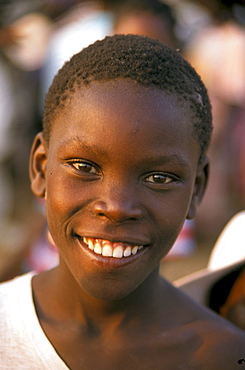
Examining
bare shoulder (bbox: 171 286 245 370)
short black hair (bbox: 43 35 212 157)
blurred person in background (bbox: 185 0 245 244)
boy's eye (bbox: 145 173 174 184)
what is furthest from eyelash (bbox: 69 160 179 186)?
blurred person in background (bbox: 185 0 245 244)

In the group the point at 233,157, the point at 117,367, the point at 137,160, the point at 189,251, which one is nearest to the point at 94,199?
the point at 137,160

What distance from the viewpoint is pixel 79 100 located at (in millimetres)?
1297

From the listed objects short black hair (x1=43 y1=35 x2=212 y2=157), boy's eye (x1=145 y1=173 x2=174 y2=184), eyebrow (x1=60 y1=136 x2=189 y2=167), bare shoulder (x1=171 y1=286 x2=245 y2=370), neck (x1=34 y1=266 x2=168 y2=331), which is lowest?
bare shoulder (x1=171 y1=286 x2=245 y2=370)

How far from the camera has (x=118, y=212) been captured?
3.92 feet

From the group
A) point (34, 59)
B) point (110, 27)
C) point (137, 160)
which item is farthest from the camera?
point (34, 59)

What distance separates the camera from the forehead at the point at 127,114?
4.01 ft

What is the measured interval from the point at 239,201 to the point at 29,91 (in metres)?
2.41

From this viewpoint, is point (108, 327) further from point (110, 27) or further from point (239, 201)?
point (239, 201)

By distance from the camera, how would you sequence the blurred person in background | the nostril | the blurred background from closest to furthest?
1. the nostril
2. the blurred background
3. the blurred person in background

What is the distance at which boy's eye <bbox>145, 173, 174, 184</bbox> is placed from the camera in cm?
129

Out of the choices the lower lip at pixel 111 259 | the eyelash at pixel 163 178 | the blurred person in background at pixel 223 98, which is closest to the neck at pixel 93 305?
the lower lip at pixel 111 259

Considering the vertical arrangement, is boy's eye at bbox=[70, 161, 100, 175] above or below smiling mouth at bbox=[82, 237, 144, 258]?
above

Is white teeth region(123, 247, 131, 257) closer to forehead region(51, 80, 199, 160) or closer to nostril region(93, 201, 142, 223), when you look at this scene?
nostril region(93, 201, 142, 223)

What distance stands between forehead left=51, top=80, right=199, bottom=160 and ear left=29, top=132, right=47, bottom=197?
259mm
